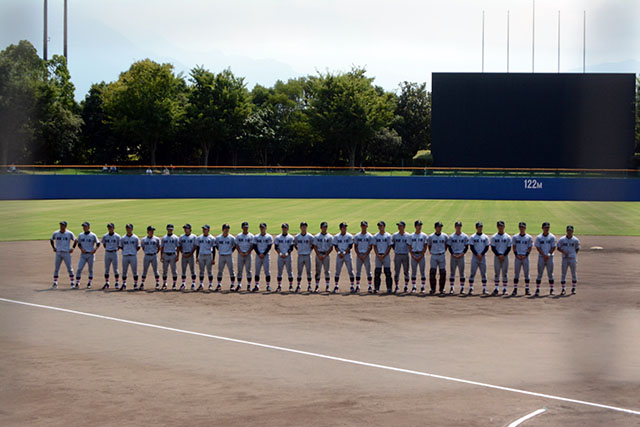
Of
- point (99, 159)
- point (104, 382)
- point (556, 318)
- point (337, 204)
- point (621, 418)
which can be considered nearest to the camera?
point (621, 418)

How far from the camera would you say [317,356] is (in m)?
11.2

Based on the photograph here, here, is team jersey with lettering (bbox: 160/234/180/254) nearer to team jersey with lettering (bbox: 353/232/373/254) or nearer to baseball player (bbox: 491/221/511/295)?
team jersey with lettering (bbox: 353/232/373/254)

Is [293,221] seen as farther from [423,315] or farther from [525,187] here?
[525,187]

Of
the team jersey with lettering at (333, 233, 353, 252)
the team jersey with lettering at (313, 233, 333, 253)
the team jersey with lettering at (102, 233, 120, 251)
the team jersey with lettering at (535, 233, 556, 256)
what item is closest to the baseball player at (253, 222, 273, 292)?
the team jersey with lettering at (313, 233, 333, 253)

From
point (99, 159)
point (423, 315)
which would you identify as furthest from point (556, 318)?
point (99, 159)

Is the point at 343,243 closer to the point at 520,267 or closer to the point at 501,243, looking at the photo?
the point at 501,243

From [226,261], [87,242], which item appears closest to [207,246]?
[226,261]

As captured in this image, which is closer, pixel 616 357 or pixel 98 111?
pixel 616 357

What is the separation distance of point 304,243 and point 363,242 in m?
1.54

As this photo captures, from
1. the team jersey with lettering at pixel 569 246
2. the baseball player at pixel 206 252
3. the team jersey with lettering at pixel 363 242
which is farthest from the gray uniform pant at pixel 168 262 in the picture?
the team jersey with lettering at pixel 569 246

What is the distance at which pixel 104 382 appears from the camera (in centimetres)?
977

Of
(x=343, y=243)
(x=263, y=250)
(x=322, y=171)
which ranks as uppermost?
(x=322, y=171)

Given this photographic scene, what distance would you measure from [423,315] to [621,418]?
21.3 feet

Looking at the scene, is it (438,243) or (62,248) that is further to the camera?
(62,248)
